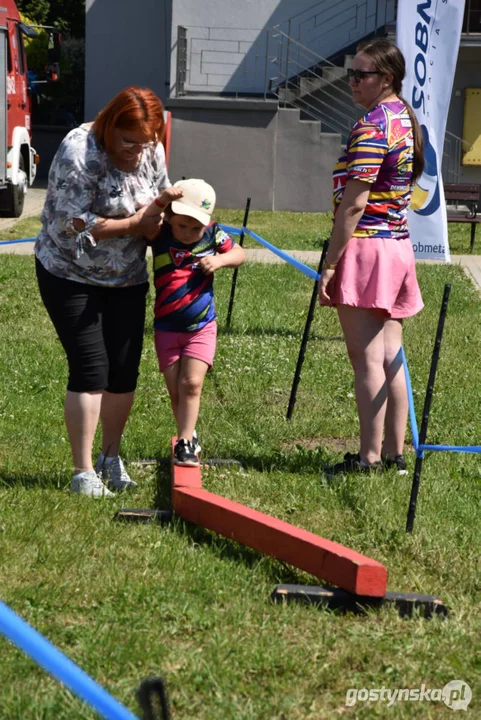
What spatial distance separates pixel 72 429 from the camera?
4688 millimetres

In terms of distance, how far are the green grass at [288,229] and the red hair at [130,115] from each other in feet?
30.5

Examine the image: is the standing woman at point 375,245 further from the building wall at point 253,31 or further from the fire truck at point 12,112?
the building wall at point 253,31

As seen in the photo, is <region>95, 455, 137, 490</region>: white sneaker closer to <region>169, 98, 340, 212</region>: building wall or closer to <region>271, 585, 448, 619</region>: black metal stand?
<region>271, 585, 448, 619</region>: black metal stand

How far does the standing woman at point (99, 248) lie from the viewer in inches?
173

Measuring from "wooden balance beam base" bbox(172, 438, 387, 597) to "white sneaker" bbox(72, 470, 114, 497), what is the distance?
1.29ft

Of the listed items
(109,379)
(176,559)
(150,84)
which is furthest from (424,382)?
(150,84)

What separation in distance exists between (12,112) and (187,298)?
44.9ft

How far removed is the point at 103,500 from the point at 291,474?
1.01m

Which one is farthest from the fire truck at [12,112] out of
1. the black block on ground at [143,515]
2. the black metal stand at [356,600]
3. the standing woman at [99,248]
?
the black metal stand at [356,600]

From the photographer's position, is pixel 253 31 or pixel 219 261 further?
pixel 253 31

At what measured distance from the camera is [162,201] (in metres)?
4.45

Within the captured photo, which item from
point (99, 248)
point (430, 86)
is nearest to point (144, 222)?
point (99, 248)

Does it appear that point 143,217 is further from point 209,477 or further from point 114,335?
point 209,477

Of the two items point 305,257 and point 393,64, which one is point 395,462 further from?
point 305,257
